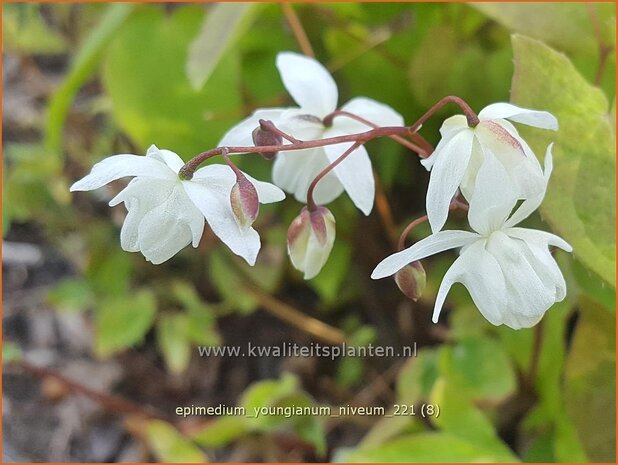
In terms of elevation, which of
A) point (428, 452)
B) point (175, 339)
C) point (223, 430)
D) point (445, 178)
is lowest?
point (175, 339)

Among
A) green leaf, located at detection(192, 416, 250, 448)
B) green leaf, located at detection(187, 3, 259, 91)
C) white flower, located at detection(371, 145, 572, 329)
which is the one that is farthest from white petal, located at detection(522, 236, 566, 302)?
green leaf, located at detection(192, 416, 250, 448)

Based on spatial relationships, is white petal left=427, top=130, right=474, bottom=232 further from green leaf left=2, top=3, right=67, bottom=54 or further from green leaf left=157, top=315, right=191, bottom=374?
green leaf left=2, top=3, right=67, bottom=54

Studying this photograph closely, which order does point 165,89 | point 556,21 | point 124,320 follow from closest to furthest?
point 556,21
point 165,89
point 124,320

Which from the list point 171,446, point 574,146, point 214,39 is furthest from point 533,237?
point 171,446

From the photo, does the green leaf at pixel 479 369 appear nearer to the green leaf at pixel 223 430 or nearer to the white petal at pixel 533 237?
the green leaf at pixel 223 430

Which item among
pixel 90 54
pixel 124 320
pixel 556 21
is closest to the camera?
pixel 556 21

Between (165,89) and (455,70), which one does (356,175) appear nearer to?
(455,70)
